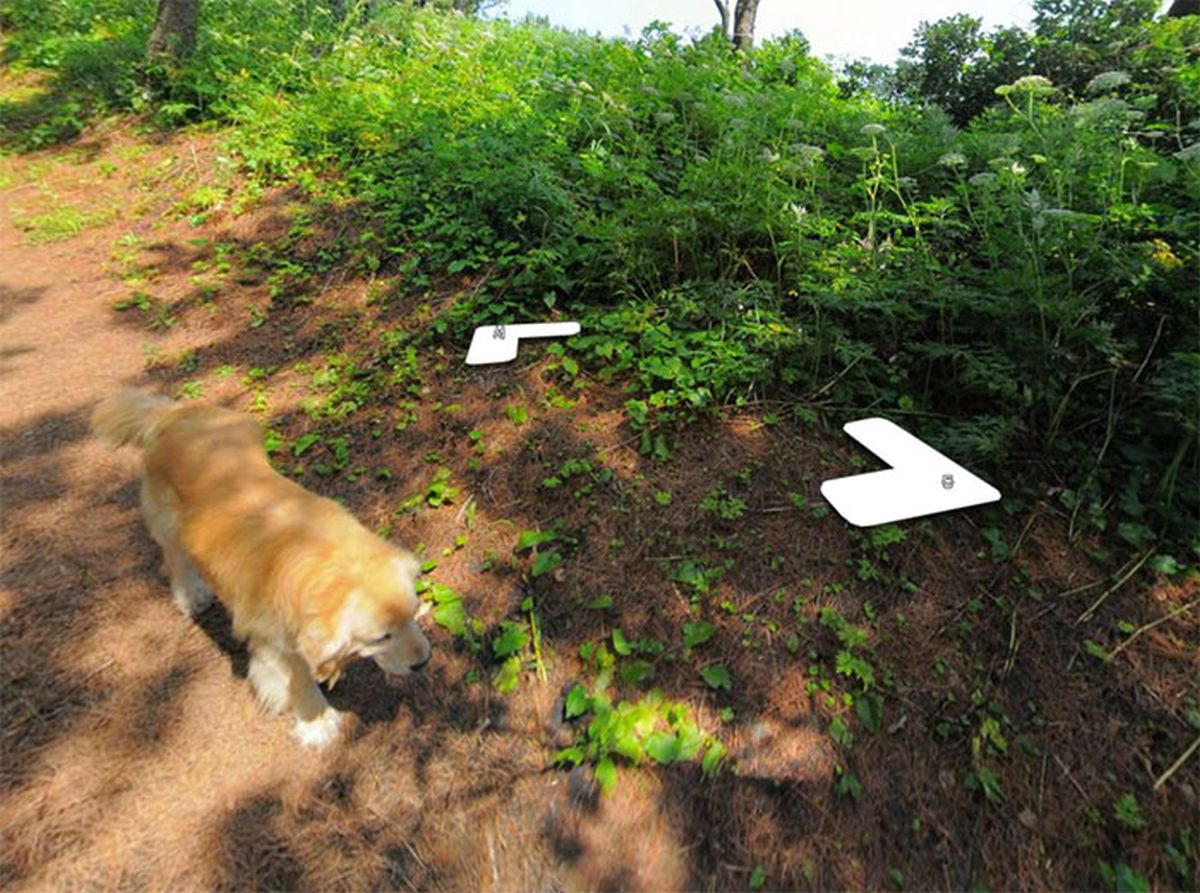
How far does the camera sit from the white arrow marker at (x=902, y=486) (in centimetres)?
292

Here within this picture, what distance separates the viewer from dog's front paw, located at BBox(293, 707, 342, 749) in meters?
2.56

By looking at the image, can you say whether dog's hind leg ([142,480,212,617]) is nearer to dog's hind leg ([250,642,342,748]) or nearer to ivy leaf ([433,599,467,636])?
dog's hind leg ([250,642,342,748])

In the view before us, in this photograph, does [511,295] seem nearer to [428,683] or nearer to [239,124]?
[428,683]

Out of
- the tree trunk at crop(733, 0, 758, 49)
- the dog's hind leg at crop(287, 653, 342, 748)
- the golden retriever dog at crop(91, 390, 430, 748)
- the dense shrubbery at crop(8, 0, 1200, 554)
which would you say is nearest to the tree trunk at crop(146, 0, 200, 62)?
the dense shrubbery at crop(8, 0, 1200, 554)

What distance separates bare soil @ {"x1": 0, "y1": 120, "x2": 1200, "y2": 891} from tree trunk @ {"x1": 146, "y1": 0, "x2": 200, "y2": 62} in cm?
637

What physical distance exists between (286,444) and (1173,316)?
488cm

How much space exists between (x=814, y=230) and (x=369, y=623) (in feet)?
11.4

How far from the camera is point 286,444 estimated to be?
12.7ft

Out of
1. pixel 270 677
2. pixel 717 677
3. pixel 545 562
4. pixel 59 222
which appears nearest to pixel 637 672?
pixel 717 677

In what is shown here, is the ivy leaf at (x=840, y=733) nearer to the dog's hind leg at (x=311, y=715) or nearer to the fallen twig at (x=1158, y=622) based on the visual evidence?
the fallen twig at (x=1158, y=622)

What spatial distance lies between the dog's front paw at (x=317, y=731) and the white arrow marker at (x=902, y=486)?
255 cm

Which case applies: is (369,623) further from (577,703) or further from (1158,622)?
(1158,622)

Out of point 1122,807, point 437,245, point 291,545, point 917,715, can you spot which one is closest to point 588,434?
point 291,545

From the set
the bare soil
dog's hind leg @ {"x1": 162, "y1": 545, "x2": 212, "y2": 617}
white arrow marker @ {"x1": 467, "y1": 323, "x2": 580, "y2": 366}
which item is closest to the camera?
the bare soil
